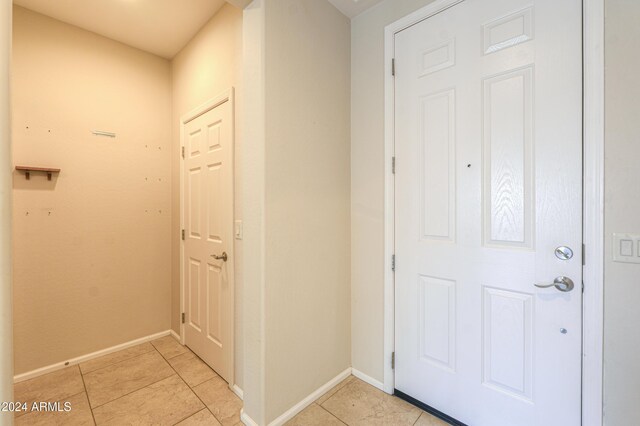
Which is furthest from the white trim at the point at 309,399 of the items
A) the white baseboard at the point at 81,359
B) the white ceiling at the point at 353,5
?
the white ceiling at the point at 353,5

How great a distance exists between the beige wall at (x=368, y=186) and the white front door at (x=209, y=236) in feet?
3.01

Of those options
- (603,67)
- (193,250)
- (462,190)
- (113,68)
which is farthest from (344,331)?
(113,68)

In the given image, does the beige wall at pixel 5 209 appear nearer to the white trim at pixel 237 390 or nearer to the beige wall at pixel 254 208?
the beige wall at pixel 254 208

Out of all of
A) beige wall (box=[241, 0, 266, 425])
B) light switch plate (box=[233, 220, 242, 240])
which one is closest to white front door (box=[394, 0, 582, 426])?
beige wall (box=[241, 0, 266, 425])

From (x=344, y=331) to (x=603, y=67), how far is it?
200 cm

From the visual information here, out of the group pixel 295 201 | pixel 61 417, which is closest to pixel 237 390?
pixel 61 417

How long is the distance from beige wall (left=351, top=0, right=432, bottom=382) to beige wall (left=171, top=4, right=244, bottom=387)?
2.72 feet

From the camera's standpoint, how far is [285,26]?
162 cm

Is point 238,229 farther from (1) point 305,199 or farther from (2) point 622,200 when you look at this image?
(2) point 622,200

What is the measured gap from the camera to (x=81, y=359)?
230 cm

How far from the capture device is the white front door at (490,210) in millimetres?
1236

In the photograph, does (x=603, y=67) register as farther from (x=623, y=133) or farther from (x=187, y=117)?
(x=187, y=117)

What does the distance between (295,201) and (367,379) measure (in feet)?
4.56

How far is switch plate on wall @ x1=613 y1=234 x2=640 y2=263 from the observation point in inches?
41.9
